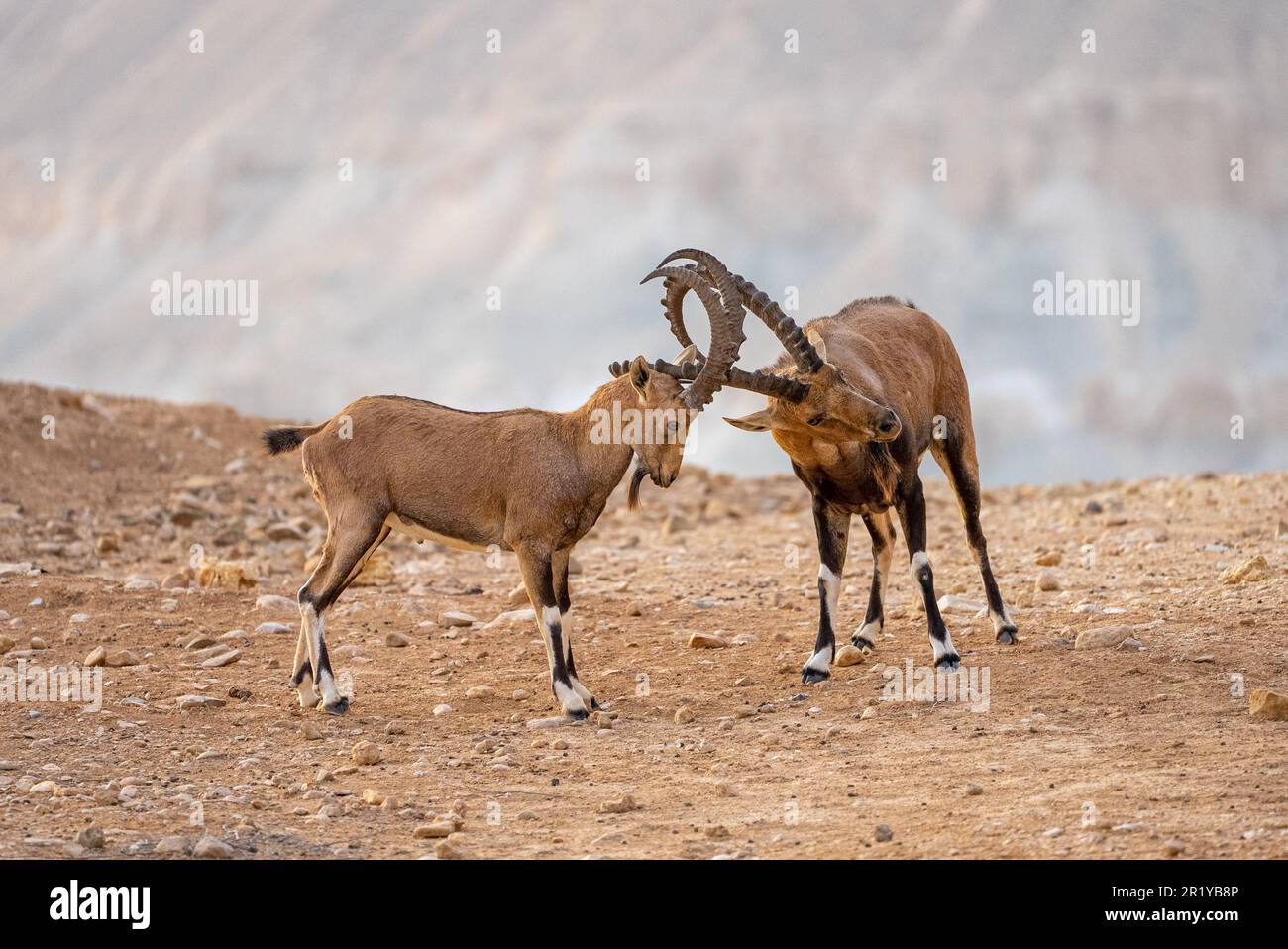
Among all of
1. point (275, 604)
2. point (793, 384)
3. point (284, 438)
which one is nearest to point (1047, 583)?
point (793, 384)

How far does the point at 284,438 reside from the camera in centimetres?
1254

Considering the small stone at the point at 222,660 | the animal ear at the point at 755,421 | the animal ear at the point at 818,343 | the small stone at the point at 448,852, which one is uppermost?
the animal ear at the point at 818,343

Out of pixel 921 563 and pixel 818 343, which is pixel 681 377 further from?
pixel 921 563

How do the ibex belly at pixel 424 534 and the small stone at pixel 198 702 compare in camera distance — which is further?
the ibex belly at pixel 424 534

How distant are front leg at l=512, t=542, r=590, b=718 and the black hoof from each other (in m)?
1.64

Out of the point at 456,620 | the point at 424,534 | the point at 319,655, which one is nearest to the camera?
the point at 319,655

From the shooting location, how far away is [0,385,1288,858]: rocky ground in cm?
871

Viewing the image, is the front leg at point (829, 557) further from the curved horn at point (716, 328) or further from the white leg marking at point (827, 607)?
the curved horn at point (716, 328)

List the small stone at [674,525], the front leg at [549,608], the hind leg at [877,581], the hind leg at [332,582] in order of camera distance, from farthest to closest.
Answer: the small stone at [674,525], the hind leg at [877,581], the hind leg at [332,582], the front leg at [549,608]

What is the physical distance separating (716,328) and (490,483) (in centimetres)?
223

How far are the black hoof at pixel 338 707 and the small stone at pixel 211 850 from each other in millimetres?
3527

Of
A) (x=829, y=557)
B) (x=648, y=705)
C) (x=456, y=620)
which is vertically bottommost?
(x=648, y=705)

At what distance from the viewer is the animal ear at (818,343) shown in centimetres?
1212

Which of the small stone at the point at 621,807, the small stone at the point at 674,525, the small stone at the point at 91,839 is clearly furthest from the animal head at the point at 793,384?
the small stone at the point at 674,525
